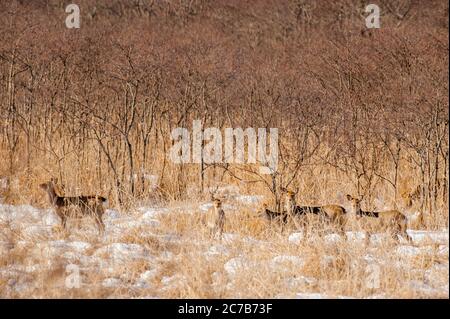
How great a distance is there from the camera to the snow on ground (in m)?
5.27

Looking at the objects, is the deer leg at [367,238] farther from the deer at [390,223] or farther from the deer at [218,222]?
the deer at [218,222]

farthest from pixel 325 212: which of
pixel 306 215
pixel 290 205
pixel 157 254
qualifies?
pixel 157 254

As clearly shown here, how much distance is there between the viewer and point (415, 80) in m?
7.22

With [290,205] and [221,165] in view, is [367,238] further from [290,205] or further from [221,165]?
[221,165]

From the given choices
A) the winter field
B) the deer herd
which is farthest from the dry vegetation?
the deer herd

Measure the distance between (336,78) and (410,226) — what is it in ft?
8.88

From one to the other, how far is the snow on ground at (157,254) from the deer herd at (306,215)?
4.3 inches

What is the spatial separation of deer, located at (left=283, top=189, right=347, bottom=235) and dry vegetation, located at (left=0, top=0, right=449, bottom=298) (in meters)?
0.26

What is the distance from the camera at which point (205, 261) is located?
5.56 meters

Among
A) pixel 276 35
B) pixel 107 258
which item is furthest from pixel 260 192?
pixel 276 35

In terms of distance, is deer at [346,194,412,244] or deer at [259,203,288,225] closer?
deer at [346,194,412,244]

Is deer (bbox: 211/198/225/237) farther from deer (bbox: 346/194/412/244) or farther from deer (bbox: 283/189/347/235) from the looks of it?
deer (bbox: 346/194/412/244)
